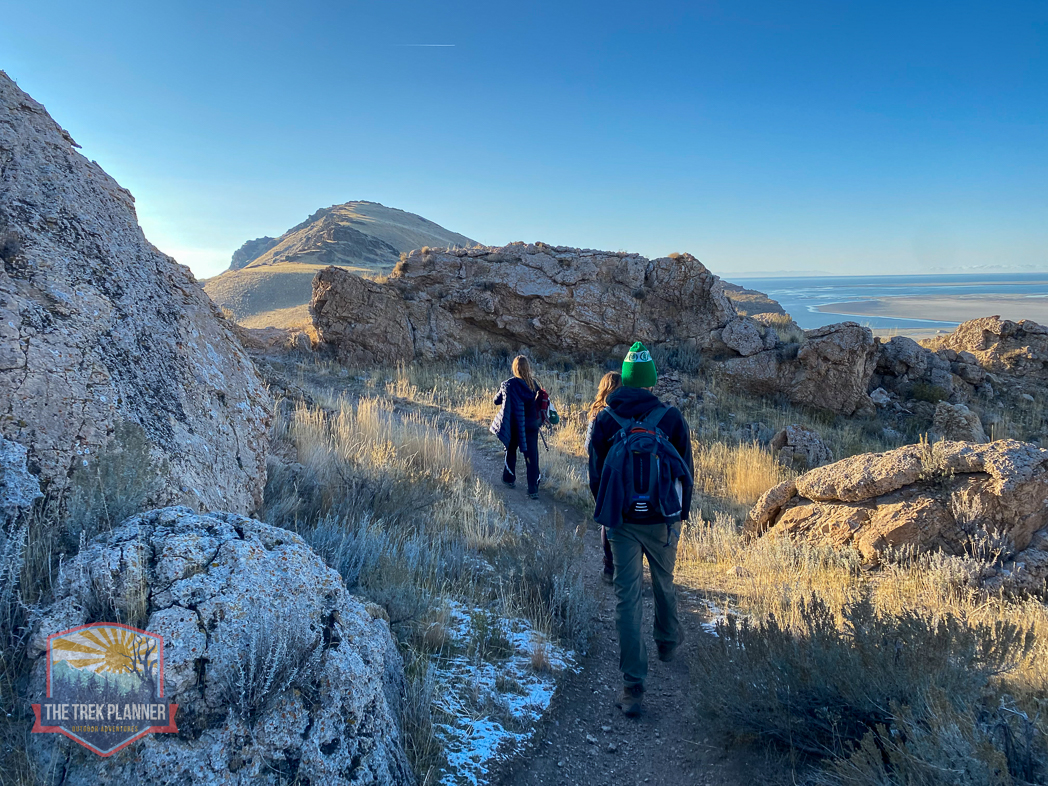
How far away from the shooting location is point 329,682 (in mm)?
2152

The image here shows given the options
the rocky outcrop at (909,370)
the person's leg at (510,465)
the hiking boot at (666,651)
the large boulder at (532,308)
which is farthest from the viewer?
the large boulder at (532,308)

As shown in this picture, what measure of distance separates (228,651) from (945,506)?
5.51 metres

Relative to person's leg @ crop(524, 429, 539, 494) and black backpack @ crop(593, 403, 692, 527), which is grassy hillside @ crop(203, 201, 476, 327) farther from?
black backpack @ crop(593, 403, 692, 527)

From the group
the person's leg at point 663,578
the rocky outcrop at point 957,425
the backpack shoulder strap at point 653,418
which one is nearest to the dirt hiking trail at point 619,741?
the person's leg at point 663,578

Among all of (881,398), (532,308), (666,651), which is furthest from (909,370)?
(666,651)

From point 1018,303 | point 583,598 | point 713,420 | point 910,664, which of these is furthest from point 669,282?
point 1018,303

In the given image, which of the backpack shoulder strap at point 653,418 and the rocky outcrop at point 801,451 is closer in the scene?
the backpack shoulder strap at point 653,418

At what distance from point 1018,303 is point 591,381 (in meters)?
42.7

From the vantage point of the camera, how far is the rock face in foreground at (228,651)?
1.84m

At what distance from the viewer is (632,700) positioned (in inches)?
132

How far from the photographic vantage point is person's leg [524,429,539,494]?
7.50 metres

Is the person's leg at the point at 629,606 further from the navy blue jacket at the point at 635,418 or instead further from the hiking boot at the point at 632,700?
the navy blue jacket at the point at 635,418

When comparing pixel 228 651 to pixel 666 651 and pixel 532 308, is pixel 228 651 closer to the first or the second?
pixel 666 651

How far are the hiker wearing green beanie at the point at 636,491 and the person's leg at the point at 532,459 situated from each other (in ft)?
12.5
